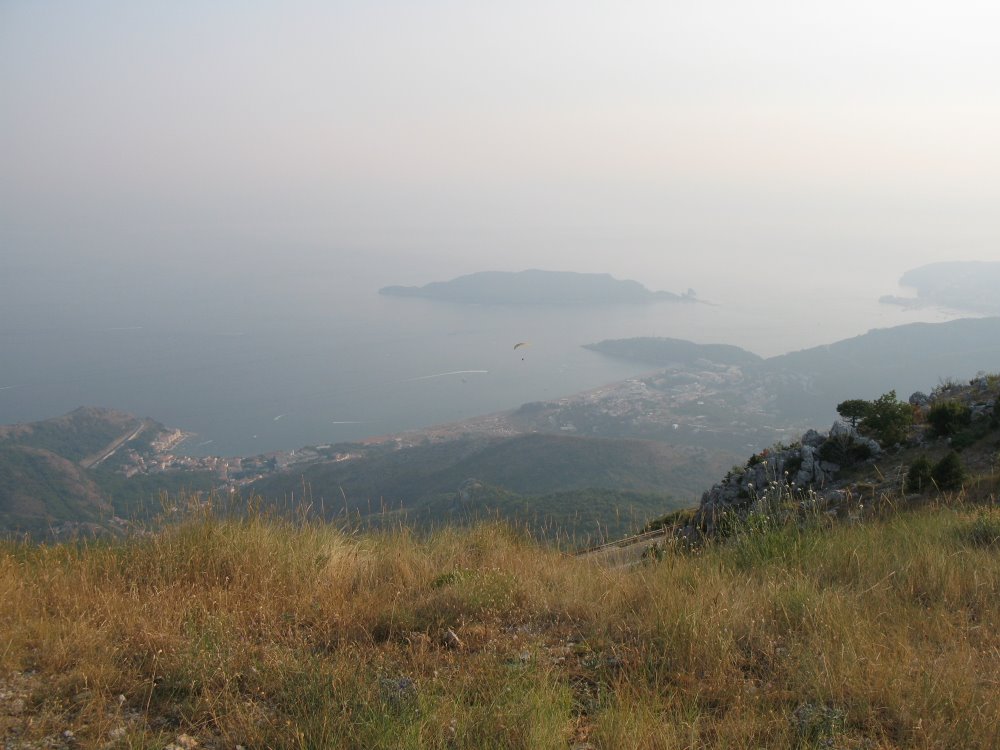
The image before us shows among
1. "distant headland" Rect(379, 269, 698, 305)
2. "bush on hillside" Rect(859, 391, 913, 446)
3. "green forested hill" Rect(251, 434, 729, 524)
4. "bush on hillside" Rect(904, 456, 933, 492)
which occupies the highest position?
"distant headland" Rect(379, 269, 698, 305)

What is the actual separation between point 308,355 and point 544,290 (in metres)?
63.9

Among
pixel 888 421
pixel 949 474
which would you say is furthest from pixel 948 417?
pixel 949 474

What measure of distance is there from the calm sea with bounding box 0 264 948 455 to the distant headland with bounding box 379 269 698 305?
4.54 m

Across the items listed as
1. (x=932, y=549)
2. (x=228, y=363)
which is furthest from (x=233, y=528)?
(x=228, y=363)

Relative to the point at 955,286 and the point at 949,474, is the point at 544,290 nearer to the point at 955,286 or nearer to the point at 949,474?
the point at 955,286

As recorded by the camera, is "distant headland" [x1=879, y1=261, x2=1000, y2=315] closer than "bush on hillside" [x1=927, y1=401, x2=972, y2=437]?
No

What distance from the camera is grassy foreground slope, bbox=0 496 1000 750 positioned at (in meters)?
2.85

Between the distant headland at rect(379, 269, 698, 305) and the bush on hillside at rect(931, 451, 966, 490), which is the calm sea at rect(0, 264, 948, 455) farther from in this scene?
the bush on hillside at rect(931, 451, 966, 490)

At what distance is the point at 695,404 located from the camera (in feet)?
220

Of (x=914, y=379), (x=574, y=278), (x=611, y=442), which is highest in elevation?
(x=574, y=278)

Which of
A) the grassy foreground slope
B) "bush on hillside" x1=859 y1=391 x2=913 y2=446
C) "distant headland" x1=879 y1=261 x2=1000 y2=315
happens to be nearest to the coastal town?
"bush on hillside" x1=859 y1=391 x2=913 y2=446

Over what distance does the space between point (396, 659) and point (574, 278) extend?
515 ft

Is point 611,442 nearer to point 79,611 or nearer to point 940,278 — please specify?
point 79,611

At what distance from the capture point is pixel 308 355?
114438 mm
